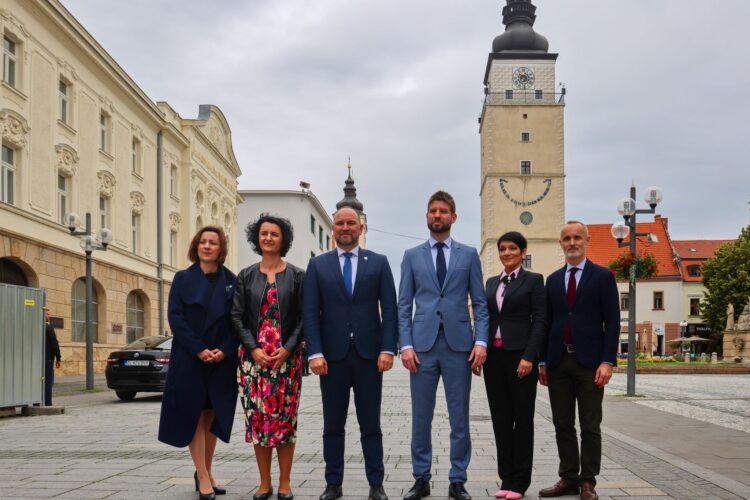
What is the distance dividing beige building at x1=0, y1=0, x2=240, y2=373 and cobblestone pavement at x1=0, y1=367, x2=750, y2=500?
1342 cm

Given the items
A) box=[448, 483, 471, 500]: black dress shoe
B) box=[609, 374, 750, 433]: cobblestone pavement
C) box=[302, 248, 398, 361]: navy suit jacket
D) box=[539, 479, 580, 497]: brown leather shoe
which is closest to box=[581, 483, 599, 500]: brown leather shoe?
box=[539, 479, 580, 497]: brown leather shoe

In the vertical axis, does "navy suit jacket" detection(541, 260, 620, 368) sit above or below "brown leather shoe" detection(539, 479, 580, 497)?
above

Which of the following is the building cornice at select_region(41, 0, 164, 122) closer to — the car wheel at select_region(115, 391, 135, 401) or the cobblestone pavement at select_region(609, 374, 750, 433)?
the car wheel at select_region(115, 391, 135, 401)

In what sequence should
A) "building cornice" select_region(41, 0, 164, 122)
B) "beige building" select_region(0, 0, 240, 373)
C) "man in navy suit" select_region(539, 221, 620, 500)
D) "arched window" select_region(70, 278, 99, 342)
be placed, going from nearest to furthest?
"man in navy suit" select_region(539, 221, 620, 500) < "beige building" select_region(0, 0, 240, 373) < "building cornice" select_region(41, 0, 164, 122) < "arched window" select_region(70, 278, 99, 342)

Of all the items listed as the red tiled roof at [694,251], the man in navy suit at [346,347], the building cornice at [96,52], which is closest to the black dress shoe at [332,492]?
the man in navy suit at [346,347]

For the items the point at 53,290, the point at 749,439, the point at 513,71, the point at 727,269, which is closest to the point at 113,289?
the point at 53,290

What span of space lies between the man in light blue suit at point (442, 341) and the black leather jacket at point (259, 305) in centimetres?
75

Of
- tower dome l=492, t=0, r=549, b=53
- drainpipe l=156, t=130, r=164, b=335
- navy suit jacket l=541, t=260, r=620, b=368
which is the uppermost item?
tower dome l=492, t=0, r=549, b=53

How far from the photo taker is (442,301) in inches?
222

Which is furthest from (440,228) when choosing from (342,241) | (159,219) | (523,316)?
(159,219)

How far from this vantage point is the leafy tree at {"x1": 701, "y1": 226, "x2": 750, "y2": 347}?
57.3m

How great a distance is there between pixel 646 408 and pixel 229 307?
10115 mm

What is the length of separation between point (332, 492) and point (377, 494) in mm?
310

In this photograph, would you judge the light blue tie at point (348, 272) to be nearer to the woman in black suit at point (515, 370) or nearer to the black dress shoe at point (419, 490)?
the woman in black suit at point (515, 370)
